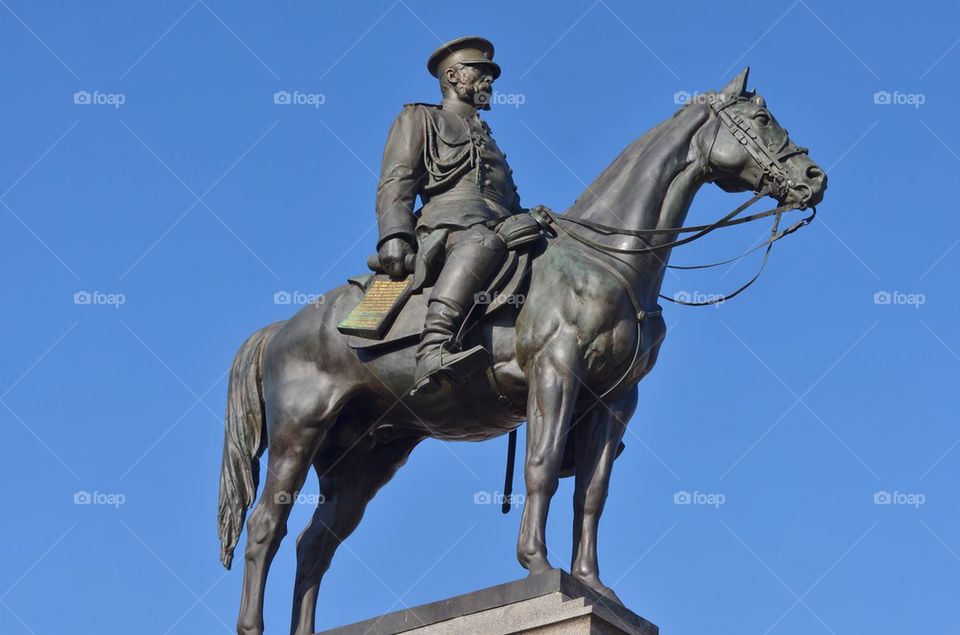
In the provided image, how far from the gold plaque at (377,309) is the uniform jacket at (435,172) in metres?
0.42

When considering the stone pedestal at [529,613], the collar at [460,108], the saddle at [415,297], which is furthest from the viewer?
the collar at [460,108]

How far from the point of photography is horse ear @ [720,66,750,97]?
655 inches

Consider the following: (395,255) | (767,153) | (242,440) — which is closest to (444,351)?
(395,255)

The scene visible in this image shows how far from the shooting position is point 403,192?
17.0 m

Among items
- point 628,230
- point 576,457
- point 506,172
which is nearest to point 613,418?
point 576,457

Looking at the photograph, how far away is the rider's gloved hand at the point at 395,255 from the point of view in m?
16.7

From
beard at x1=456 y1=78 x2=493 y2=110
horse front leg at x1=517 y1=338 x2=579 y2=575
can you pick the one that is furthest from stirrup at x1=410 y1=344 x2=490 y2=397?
beard at x1=456 y1=78 x2=493 y2=110

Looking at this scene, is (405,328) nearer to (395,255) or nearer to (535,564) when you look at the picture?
(395,255)

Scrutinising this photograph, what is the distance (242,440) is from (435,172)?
3.08 m

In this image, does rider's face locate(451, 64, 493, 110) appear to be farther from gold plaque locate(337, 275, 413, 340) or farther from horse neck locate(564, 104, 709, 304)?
gold plaque locate(337, 275, 413, 340)

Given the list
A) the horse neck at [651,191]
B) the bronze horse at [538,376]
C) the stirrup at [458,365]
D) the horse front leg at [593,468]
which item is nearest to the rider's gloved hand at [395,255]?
the bronze horse at [538,376]

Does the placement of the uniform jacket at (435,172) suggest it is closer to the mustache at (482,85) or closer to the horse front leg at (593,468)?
the mustache at (482,85)

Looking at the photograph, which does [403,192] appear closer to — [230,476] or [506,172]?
[506,172]

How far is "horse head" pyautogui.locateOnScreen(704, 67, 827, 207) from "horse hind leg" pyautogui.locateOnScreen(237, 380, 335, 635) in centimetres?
418
